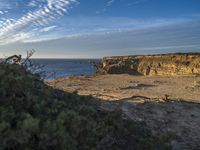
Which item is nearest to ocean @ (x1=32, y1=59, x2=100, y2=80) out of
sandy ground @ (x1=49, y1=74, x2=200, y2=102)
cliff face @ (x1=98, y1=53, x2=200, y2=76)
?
sandy ground @ (x1=49, y1=74, x2=200, y2=102)

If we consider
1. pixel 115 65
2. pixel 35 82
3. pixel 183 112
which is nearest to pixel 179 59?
pixel 115 65

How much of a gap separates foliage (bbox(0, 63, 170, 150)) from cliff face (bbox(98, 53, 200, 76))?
27.3 meters

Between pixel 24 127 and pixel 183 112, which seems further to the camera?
pixel 183 112

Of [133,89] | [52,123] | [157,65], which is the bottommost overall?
[157,65]

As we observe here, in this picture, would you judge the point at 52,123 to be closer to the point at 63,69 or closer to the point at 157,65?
the point at 157,65

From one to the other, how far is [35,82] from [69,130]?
1880 mm

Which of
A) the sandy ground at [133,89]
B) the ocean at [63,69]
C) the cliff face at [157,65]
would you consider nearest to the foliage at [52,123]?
the ocean at [63,69]

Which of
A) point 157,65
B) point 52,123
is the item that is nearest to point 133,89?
Result: point 52,123

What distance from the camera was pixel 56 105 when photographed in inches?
199

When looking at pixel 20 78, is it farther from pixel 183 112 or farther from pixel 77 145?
pixel 183 112

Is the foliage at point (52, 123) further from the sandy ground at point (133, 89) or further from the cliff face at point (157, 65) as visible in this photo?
the cliff face at point (157, 65)

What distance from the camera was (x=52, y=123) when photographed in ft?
14.0

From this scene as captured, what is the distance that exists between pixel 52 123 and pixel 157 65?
33.5 m

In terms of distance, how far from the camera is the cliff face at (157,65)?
3369cm
